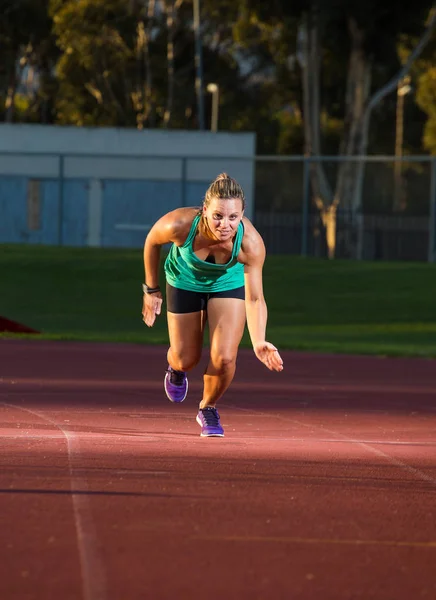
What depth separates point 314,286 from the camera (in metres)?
30.4

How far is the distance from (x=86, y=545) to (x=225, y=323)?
160 inches

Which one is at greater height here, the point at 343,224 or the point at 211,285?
the point at 211,285

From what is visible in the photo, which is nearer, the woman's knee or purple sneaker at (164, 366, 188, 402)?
the woman's knee

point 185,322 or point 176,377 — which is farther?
point 176,377

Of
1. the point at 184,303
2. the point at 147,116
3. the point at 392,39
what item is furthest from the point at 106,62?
the point at 184,303

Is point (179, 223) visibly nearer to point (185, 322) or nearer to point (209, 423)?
point (185, 322)

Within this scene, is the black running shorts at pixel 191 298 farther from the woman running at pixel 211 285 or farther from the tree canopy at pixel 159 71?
the tree canopy at pixel 159 71

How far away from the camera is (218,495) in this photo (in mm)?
8719

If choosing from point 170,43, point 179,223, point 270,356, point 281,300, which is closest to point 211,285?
→ point 179,223

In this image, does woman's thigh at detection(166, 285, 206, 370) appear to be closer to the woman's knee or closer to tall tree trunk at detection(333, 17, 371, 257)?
the woman's knee

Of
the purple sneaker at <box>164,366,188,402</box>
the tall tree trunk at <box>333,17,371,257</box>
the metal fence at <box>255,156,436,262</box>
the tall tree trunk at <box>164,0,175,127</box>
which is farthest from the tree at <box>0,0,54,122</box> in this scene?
the purple sneaker at <box>164,366,188,402</box>

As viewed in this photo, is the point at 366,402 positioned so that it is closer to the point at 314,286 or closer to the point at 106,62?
the point at 314,286

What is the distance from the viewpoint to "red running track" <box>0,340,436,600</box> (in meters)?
6.47

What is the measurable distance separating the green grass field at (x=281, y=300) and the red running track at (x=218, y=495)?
8081mm
